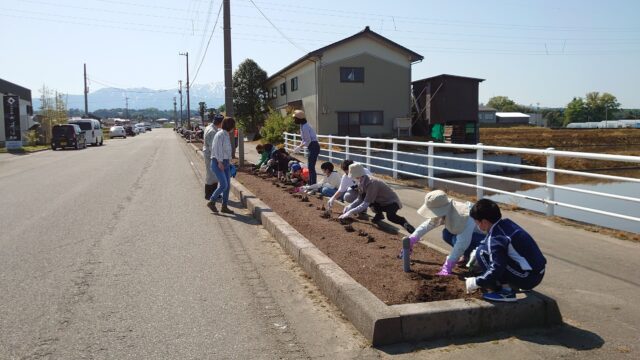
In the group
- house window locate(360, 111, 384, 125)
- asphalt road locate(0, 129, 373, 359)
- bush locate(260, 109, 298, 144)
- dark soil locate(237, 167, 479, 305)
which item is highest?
house window locate(360, 111, 384, 125)

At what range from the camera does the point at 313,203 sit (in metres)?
9.58

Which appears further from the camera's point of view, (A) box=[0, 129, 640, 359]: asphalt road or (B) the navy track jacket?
(B) the navy track jacket

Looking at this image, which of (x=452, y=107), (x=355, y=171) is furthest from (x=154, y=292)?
(x=452, y=107)

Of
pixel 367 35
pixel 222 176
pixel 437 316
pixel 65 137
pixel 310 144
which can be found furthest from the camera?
pixel 65 137

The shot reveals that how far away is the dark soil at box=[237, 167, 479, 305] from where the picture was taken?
4.50 meters

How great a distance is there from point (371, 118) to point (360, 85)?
2.10 metres

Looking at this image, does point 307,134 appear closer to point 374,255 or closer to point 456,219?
point 374,255

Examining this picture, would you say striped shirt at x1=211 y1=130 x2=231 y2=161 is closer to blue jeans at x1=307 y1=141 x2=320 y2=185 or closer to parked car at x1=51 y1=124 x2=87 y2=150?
blue jeans at x1=307 y1=141 x2=320 y2=185

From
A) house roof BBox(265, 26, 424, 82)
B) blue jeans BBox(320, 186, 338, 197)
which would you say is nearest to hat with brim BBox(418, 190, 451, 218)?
blue jeans BBox(320, 186, 338, 197)

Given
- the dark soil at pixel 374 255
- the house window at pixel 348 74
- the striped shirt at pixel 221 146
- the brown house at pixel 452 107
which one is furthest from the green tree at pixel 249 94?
the dark soil at pixel 374 255

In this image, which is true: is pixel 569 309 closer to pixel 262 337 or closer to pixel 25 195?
pixel 262 337

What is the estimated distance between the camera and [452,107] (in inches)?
1335

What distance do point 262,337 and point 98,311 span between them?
1561 mm

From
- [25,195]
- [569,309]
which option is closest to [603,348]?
[569,309]
